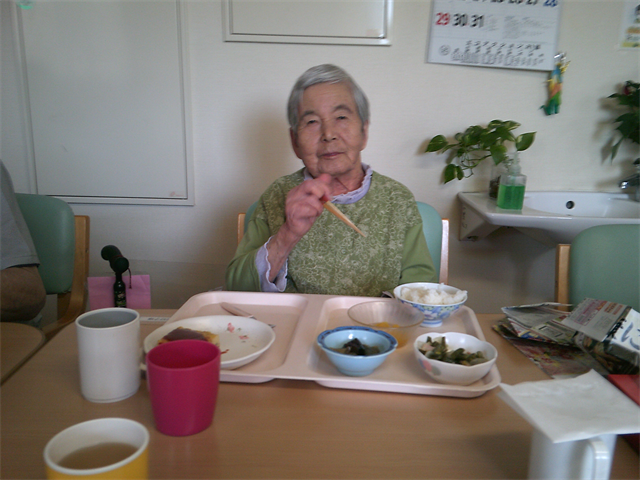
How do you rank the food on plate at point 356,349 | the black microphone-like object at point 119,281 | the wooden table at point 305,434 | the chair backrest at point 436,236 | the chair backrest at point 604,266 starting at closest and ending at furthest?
the wooden table at point 305,434 < the food on plate at point 356,349 < the chair backrest at point 604,266 < the chair backrest at point 436,236 < the black microphone-like object at point 119,281

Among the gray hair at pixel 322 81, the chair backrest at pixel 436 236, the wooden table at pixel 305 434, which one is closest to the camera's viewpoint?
the wooden table at pixel 305 434

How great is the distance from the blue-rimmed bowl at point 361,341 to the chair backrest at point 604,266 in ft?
2.42

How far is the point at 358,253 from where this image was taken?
4.48ft

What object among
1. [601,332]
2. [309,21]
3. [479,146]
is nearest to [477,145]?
[479,146]

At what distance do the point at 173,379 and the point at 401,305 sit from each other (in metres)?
0.54

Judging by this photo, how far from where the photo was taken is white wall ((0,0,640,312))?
206 centimetres

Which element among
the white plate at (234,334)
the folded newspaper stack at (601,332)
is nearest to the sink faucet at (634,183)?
the folded newspaper stack at (601,332)

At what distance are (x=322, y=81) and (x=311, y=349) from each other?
0.86m

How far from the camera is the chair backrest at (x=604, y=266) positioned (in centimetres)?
121

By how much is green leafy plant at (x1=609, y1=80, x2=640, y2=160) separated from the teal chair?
229cm

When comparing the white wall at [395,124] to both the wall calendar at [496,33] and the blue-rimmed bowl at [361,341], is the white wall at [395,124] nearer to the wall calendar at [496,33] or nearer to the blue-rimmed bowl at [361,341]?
the wall calendar at [496,33]

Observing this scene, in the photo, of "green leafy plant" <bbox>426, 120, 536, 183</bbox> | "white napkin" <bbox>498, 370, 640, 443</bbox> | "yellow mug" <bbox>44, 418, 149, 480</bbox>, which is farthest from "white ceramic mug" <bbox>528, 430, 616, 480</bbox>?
"green leafy plant" <bbox>426, 120, 536, 183</bbox>

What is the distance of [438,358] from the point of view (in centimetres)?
75

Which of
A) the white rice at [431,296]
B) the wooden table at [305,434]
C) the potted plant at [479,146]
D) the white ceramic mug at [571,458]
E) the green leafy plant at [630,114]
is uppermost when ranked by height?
the green leafy plant at [630,114]
